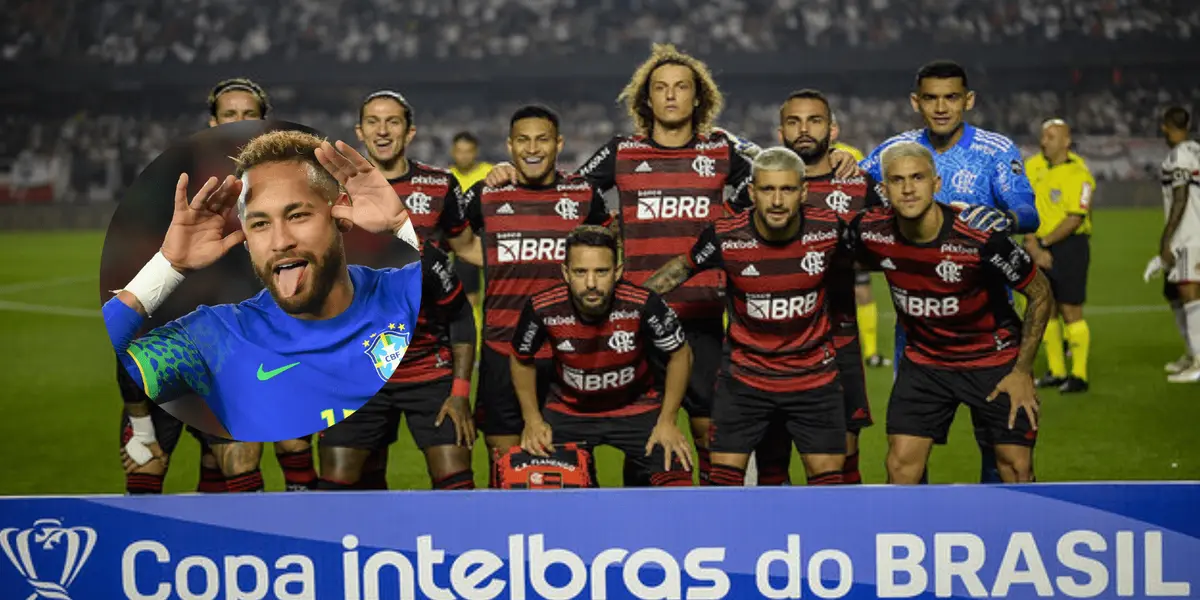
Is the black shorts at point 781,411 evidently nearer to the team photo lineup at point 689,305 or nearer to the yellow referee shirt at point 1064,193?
the team photo lineup at point 689,305

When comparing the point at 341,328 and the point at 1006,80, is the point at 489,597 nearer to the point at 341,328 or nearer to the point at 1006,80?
the point at 341,328

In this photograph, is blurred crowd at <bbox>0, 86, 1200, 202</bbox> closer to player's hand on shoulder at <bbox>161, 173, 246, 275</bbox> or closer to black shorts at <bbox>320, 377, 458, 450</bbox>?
black shorts at <bbox>320, 377, 458, 450</bbox>

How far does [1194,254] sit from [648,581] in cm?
657

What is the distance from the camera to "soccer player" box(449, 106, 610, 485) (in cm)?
536

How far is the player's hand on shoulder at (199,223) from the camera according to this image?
3.19 meters

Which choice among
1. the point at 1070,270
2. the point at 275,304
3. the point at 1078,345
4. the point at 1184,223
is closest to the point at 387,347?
the point at 275,304

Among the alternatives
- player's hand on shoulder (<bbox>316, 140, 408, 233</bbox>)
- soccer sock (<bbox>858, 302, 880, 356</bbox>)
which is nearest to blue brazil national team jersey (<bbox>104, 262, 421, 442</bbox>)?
player's hand on shoulder (<bbox>316, 140, 408, 233</bbox>)

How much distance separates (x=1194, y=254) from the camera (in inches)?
344

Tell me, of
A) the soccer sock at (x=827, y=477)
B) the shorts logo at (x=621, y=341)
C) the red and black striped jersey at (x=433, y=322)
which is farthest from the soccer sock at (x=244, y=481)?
the soccer sock at (x=827, y=477)

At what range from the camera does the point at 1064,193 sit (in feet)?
30.3

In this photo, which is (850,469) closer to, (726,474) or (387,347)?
(726,474)

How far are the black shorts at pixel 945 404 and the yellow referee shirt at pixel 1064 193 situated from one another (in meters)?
4.37

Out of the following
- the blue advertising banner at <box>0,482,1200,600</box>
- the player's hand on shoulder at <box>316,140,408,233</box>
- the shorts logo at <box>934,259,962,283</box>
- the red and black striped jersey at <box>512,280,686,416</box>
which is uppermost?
the player's hand on shoulder at <box>316,140,408,233</box>

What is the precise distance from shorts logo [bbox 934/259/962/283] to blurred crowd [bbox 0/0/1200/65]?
24788 mm
